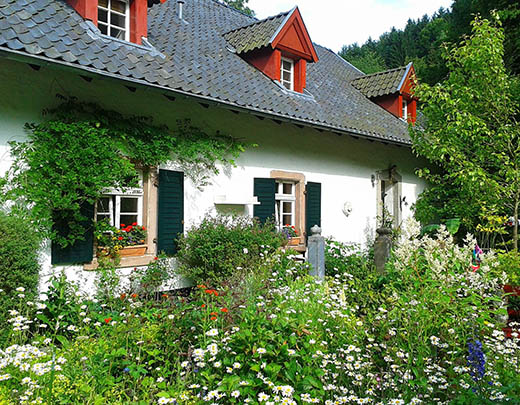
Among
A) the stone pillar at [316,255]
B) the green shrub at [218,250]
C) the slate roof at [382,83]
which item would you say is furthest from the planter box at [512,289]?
the slate roof at [382,83]

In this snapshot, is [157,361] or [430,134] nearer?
[157,361]

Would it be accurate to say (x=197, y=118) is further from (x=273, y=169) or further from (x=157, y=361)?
(x=157, y=361)

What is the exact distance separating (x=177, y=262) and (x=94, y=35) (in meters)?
3.62

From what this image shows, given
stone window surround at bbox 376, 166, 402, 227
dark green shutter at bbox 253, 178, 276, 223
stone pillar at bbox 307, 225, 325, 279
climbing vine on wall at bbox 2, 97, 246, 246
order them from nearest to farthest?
climbing vine on wall at bbox 2, 97, 246, 246 < stone pillar at bbox 307, 225, 325, 279 < dark green shutter at bbox 253, 178, 276, 223 < stone window surround at bbox 376, 166, 402, 227

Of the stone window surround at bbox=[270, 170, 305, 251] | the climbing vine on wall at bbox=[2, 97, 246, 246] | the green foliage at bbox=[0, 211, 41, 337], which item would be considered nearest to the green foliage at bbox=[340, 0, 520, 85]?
the stone window surround at bbox=[270, 170, 305, 251]

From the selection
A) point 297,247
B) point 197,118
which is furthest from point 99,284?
point 297,247

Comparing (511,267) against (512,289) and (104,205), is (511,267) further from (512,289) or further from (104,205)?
(104,205)

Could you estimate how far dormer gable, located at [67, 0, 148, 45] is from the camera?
672cm

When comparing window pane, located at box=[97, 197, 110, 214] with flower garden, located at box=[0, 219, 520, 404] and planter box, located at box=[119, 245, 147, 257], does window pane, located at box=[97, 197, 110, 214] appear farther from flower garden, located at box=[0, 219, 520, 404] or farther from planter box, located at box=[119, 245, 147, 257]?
flower garden, located at box=[0, 219, 520, 404]

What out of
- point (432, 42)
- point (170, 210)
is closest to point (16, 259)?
point (170, 210)

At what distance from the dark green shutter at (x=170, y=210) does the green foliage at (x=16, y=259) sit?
6.36ft

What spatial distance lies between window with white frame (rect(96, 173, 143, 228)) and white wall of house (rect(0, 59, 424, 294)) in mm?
806

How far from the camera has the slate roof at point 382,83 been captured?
12219 mm

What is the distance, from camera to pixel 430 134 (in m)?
9.43
